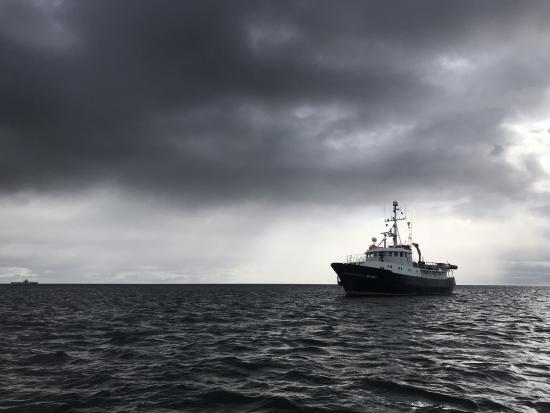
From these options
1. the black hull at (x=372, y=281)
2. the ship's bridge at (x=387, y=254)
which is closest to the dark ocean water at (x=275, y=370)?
the black hull at (x=372, y=281)

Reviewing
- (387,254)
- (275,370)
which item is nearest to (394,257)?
(387,254)

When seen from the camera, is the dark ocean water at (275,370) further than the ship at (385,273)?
No

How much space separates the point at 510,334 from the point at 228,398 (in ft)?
64.6

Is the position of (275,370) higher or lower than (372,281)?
lower

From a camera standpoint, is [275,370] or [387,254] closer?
[275,370]

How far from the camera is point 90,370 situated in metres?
13.1

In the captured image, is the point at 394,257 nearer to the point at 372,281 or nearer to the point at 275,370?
the point at 372,281

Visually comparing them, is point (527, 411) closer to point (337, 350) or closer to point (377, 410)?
point (377, 410)

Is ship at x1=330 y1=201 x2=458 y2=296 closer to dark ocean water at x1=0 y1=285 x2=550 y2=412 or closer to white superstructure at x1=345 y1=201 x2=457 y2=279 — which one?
white superstructure at x1=345 y1=201 x2=457 y2=279

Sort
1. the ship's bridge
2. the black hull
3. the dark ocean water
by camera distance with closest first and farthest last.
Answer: the dark ocean water < the black hull < the ship's bridge

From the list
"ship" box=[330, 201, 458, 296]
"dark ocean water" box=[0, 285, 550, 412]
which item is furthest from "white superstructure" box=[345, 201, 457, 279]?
"dark ocean water" box=[0, 285, 550, 412]

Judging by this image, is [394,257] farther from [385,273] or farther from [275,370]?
[275,370]

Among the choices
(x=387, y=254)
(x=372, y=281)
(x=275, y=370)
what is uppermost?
(x=387, y=254)

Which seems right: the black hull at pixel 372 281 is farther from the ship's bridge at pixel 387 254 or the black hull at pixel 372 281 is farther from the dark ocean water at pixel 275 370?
the dark ocean water at pixel 275 370
